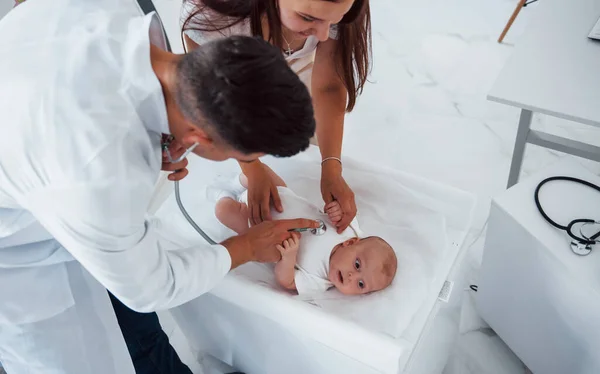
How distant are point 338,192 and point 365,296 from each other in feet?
0.84

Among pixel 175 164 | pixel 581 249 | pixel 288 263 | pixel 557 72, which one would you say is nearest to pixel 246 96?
pixel 175 164

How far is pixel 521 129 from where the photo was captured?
5.39ft

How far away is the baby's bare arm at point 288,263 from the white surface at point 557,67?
0.66m

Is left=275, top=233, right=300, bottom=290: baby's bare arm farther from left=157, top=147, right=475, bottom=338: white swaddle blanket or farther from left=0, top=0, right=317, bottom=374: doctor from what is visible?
left=0, top=0, right=317, bottom=374: doctor

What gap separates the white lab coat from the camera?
69cm

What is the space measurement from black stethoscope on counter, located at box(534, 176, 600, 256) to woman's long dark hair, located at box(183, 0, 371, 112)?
54cm

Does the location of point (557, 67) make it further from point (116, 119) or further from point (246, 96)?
point (116, 119)

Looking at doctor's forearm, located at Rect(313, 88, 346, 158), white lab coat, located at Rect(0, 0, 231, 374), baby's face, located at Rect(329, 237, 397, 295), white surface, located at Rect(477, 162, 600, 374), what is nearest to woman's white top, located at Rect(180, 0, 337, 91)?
doctor's forearm, located at Rect(313, 88, 346, 158)

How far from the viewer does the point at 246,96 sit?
26.5 inches

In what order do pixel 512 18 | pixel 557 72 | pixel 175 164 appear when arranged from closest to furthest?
1. pixel 175 164
2. pixel 557 72
3. pixel 512 18

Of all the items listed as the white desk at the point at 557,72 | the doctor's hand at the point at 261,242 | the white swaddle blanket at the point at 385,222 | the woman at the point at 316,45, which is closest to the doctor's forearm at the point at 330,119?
the woman at the point at 316,45

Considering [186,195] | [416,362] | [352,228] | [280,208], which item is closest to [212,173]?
[186,195]

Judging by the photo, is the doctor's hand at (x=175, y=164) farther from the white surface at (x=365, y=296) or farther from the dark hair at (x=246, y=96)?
the white surface at (x=365, y=296)

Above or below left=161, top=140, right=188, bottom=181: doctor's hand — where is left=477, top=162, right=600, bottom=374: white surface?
below
